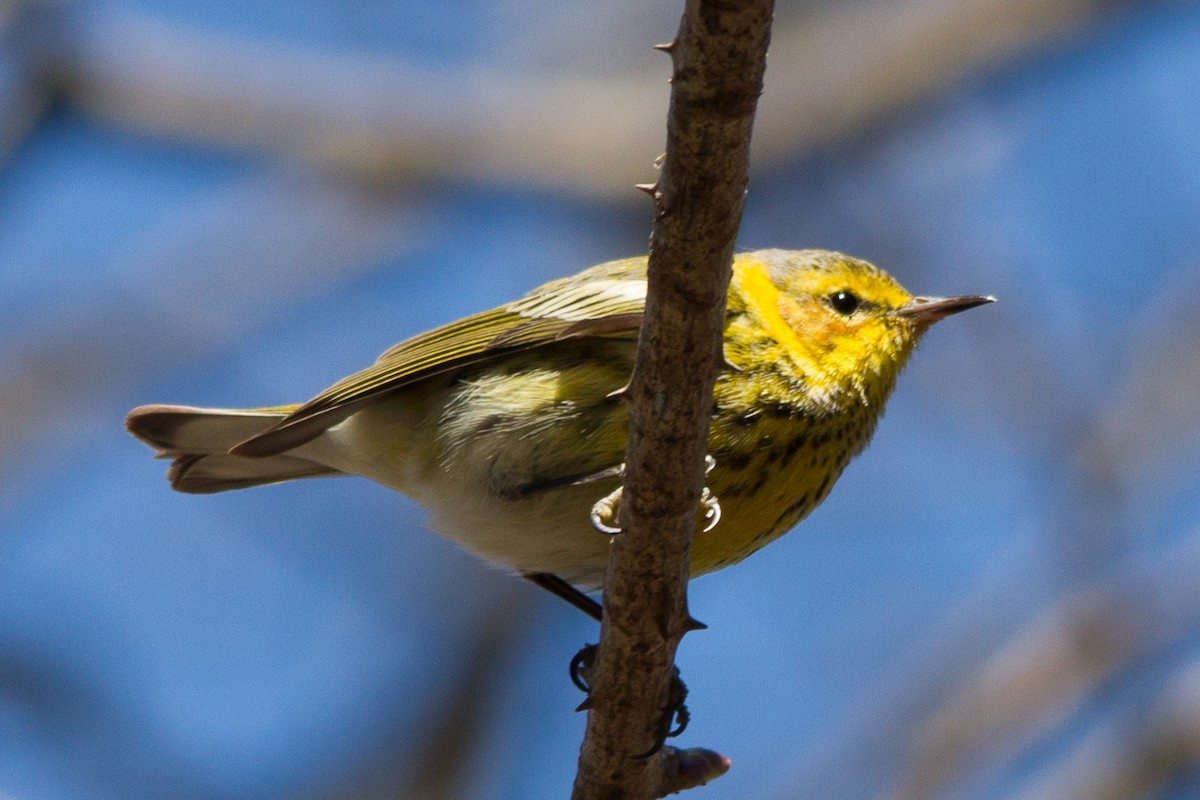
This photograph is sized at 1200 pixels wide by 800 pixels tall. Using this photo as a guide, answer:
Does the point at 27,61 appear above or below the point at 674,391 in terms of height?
above

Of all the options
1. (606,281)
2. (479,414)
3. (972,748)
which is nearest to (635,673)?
(479,414)

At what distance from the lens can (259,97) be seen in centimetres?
891

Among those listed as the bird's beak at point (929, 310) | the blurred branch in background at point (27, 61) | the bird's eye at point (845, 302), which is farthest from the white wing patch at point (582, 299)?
the blurred branch in background at point (27, 61)

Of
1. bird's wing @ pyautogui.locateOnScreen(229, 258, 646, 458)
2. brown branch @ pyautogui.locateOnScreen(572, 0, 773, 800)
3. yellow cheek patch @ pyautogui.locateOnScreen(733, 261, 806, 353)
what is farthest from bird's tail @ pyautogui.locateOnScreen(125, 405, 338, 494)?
brown branch @ pyautogui.locateOnScreen(572, 0, 773, 800)

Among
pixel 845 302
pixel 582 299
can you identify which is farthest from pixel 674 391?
pixel 845 302

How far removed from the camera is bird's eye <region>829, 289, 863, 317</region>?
4609 mm

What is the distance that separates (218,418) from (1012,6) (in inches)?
245

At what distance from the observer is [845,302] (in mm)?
4645

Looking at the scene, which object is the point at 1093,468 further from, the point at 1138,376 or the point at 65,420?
the point at 65,420

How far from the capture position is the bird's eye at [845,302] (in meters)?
4.61

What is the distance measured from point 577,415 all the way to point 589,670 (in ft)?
2.38

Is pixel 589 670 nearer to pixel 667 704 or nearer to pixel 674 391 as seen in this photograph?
pixel 667 704

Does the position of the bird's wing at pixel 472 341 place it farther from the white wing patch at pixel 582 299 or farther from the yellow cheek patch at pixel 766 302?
the yellow cheek patch at pixel 766 302

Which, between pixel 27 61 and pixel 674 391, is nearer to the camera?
pixel 674 391
